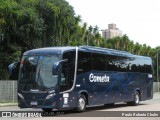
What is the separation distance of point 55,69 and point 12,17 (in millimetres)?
24424

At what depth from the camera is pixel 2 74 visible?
1702 inches

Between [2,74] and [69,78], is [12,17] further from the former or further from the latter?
[69,78]

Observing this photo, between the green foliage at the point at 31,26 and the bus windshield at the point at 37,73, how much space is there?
19967mm

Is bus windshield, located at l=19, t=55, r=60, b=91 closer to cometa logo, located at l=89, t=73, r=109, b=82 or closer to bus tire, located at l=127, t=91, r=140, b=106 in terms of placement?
cometa logo, located at l=89, t=73, r=109, b=82

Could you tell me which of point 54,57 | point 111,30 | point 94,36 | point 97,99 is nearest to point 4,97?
point 97,99

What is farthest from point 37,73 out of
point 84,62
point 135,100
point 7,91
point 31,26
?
point 31,26

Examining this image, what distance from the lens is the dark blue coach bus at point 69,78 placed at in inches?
776

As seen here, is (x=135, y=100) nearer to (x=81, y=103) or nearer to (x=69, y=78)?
(x=81, y=103)

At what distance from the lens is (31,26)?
43844 millimetres

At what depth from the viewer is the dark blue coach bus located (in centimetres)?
1972

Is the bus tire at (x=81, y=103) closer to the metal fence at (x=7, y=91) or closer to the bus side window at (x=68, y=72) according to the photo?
the bus side window at (x=68, y=72)

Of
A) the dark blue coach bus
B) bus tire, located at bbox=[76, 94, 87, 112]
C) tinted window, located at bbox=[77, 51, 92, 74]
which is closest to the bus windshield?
the dark blue coach bus

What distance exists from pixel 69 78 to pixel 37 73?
1.62 metres

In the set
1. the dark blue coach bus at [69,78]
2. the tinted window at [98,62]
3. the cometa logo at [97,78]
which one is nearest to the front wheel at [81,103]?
the dark blue coach bus at [69,78]
